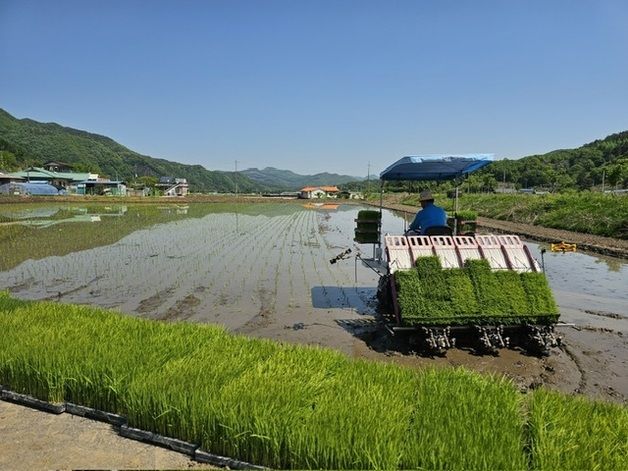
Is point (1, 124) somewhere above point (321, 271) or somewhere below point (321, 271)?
above

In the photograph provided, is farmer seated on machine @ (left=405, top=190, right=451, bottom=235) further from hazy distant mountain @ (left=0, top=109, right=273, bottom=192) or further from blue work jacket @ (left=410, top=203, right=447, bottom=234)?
hazy distant mountain @ (left=0, top=109, right=273, bottom=192)

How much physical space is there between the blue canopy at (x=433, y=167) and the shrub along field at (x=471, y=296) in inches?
82.7

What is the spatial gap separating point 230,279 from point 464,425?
856cm

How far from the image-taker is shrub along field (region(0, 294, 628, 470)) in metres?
2.76

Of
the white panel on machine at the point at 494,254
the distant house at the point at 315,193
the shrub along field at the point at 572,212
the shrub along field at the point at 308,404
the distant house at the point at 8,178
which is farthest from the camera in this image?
the distant house at the point at 315,193

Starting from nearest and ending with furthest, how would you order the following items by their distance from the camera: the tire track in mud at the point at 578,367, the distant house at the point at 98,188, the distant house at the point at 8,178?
the tire track in mud at the point at 578,367, the distant house at the point at 8,178, the distant house at the point at 98,188

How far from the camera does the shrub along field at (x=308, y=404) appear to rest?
2.76 metres

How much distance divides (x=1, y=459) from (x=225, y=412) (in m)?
1.54

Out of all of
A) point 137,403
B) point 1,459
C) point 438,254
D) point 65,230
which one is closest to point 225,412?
point 137,403

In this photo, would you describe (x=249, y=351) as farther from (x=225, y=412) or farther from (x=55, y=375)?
(x=55, y=375)

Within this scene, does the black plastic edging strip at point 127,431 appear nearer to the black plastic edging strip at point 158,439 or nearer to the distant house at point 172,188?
the black plastic edging strip at point 158,439

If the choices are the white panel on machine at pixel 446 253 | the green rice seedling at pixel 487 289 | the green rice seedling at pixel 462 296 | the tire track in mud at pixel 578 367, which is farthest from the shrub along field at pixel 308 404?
the white panel on machine at pixel 446 253

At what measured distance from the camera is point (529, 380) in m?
4.96

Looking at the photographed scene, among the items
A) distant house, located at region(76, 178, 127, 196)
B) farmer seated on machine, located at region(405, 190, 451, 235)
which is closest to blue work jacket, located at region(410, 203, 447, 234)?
farmer seated on machine, located at region(405, 190, 451, 235)
